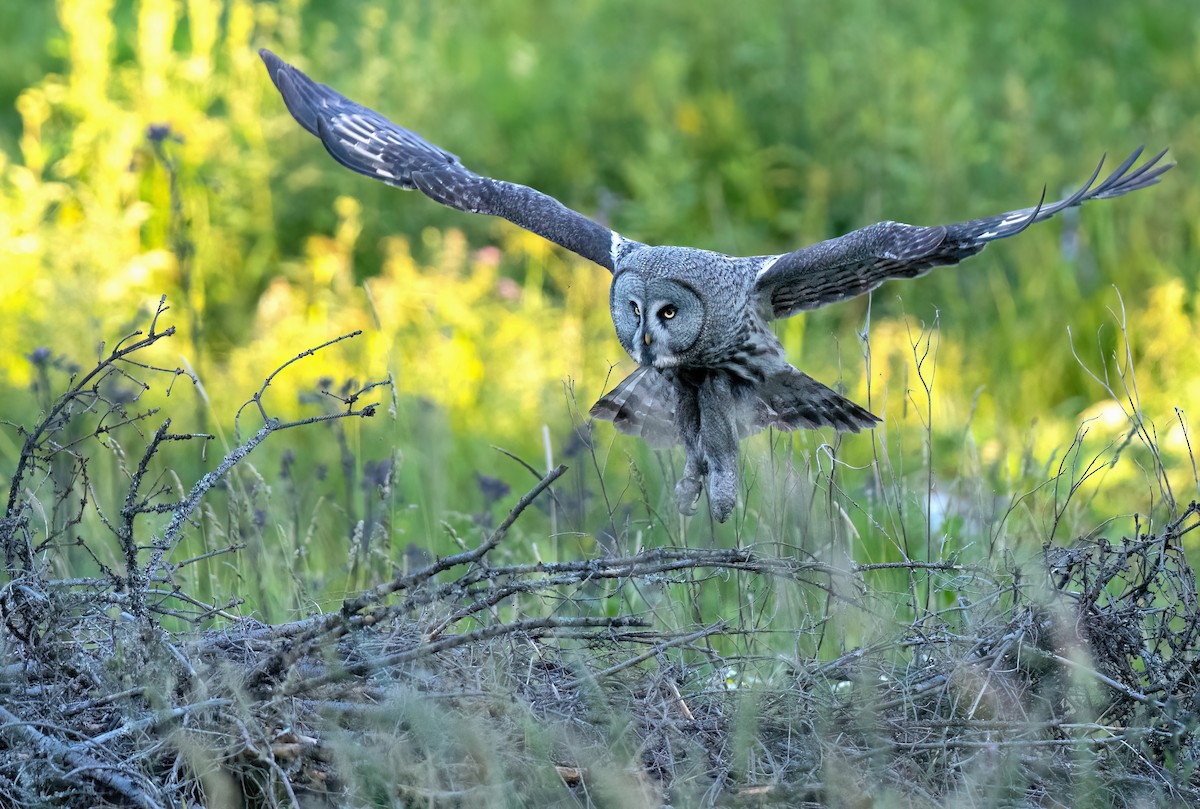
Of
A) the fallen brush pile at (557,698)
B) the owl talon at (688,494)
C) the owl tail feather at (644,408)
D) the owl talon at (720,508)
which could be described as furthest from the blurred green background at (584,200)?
the fallen brush pile at (557,698)

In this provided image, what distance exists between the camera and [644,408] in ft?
14.0

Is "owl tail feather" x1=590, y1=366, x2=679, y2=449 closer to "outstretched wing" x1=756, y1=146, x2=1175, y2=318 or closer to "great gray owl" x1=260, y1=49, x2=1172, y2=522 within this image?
"great gray owl" x1=260, y1=49, x2=1172, y2=522

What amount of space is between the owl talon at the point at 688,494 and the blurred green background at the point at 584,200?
1074mm

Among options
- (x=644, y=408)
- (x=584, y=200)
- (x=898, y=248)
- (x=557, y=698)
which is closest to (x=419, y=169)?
(x=644, y=408)

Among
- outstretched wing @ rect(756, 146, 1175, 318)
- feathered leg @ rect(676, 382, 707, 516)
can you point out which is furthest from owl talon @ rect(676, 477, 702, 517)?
outstretched wing @ rect(756, 146, 1175, 318)

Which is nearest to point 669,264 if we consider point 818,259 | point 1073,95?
point 818,259

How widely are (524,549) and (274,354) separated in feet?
8.22

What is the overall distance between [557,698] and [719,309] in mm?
1387

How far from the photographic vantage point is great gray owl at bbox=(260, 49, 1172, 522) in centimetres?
379

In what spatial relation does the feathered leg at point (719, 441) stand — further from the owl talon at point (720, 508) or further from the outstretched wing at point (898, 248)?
the outstretched wing at point (898, 248)

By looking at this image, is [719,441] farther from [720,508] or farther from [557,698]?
[557,698]

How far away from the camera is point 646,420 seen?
425 centimetres

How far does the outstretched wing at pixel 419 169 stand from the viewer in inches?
171

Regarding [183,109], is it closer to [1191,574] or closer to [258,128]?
[258,128]
